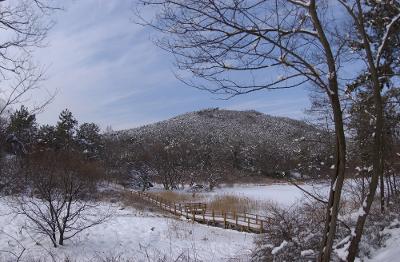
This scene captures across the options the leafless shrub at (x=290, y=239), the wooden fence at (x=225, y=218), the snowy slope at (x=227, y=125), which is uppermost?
the snowy slope at (x=227, y=125)

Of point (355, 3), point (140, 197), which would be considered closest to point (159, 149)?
point (140, 197)

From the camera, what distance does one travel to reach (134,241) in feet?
56.9

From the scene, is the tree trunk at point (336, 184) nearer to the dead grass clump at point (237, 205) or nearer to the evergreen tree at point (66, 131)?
the dead grass clump at point (237, 205)

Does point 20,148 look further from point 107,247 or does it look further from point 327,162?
point 327,162

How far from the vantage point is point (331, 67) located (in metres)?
3.60

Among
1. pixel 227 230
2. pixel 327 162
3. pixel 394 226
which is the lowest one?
pixel 227 230

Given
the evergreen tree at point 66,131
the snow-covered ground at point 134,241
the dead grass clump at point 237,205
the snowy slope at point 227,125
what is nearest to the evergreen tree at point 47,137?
the evergreen tree at point 66,131

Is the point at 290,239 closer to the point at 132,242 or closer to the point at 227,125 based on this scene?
the point at 132,242

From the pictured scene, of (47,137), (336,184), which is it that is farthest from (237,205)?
(47,137)

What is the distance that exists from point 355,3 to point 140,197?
35396 millimetres

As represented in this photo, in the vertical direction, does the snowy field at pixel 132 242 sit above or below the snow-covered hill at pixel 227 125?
below

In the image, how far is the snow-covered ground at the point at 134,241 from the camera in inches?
567

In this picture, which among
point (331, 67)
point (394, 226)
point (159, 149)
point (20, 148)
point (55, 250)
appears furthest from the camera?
point (159, 149)

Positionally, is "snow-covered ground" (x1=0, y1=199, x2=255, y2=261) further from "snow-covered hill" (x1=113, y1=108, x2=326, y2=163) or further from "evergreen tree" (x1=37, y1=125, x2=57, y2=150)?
"snow-covered hill" (x1=113, y1=108, x2=326, y2=163)
